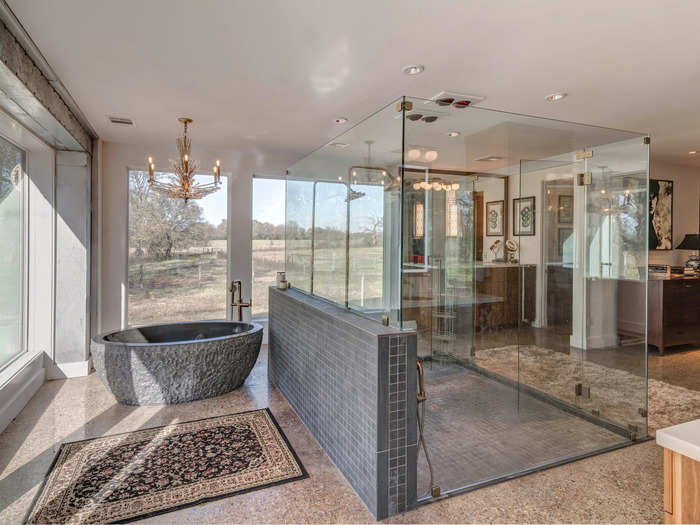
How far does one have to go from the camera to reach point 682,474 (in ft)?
3.23

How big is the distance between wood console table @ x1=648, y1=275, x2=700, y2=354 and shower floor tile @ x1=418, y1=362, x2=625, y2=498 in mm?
2720

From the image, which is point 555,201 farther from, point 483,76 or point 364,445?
point 364,445

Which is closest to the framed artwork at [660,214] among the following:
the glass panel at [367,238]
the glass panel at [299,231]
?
the glass panel at [299,231]

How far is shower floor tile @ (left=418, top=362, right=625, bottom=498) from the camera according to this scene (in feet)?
7.65

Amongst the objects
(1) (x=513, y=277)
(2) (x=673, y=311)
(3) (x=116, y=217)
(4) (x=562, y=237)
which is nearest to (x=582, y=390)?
(1) (x=513, y=277)

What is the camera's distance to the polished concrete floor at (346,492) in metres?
1.94

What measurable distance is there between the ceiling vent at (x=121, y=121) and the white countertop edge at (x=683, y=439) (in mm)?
4242

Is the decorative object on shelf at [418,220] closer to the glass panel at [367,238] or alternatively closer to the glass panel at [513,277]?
the glass panel at [513,277]

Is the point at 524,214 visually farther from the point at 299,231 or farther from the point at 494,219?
the point at 299,231

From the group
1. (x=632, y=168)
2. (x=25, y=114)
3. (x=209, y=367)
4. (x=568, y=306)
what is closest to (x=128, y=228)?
(x=25, y=114)

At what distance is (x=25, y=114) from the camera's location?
9.59 ft

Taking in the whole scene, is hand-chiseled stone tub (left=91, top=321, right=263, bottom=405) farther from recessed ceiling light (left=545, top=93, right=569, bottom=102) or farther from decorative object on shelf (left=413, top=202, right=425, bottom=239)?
recessed ceiling light (left=545, top=93, right=569, bottom=102)

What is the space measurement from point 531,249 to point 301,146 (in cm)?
284

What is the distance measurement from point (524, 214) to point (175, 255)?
12.8ft
